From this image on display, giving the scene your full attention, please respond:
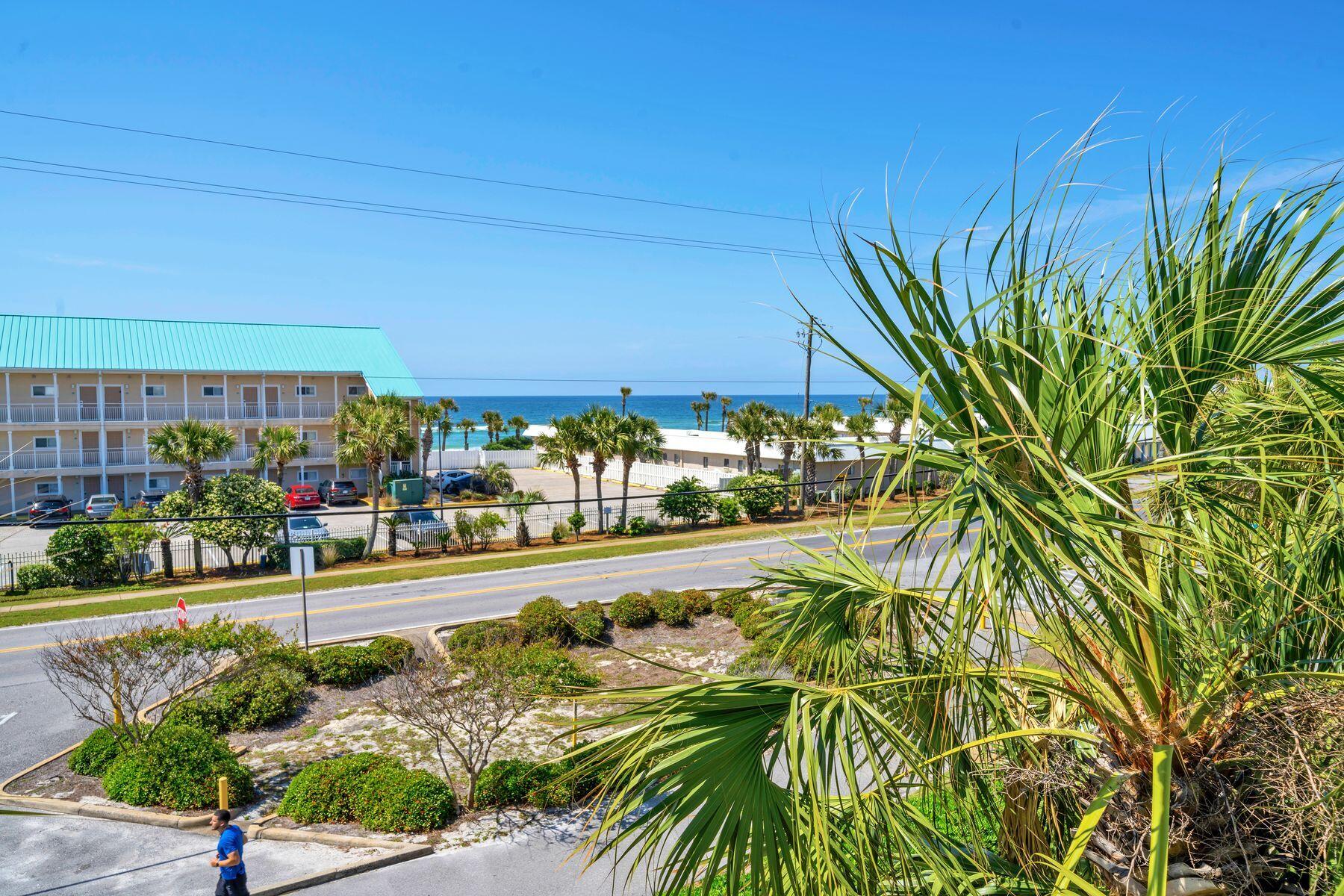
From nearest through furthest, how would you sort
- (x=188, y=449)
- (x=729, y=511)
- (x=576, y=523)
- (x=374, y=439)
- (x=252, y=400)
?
(x=188, y=449), (x=374, y=439), (x=576, y=523), (x=729, y=511), (x=252, y=400)

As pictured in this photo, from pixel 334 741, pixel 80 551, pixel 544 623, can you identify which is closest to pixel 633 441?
pixel 544 623

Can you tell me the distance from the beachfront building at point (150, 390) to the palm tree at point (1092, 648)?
3907 centimetres

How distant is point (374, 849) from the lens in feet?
Result: 35.8

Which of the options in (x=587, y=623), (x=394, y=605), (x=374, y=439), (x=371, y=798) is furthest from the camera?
(x=374, y=439)

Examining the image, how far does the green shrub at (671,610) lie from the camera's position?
21.8 metres

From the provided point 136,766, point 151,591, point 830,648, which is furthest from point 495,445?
point 830,648

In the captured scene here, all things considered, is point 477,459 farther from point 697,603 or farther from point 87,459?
point 697,603

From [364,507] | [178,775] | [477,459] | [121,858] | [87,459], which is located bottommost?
[121,858]

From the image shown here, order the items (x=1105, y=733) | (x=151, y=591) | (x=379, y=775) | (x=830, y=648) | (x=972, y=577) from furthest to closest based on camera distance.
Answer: (x=151, y=591), (x=379, y=775), (x=830, y=648), (x=1105, y=733), (x=972, y=577)

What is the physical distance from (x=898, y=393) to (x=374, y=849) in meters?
10.1

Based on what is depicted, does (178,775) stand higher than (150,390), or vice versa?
(150,390)

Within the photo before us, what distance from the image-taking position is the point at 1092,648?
4504mm

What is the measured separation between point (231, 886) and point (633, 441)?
90.5ft

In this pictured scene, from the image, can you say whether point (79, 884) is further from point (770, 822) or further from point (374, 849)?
point (770, 822)
